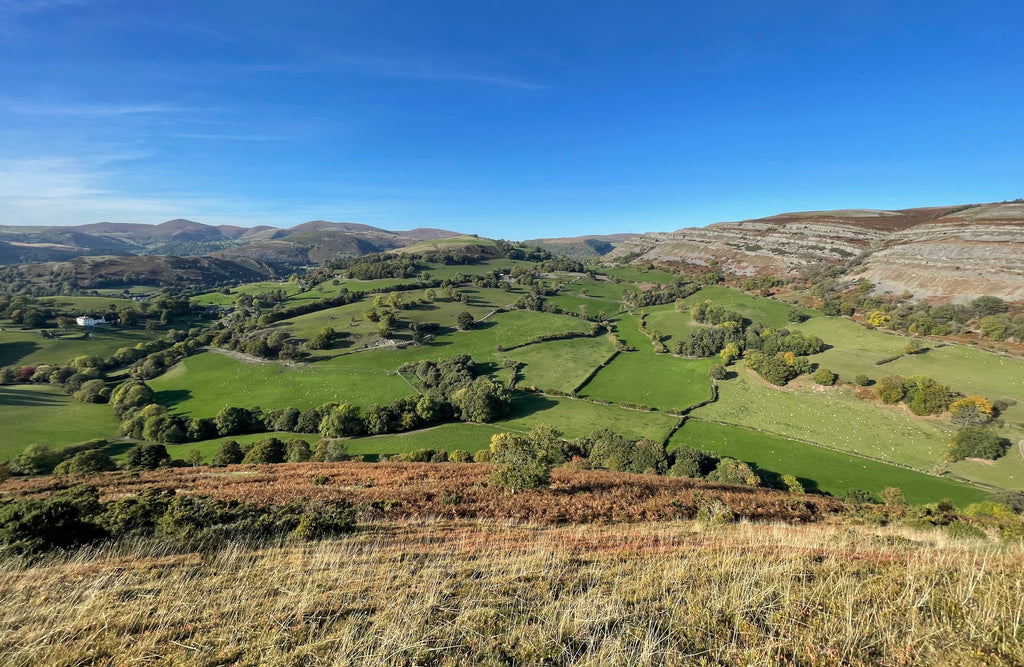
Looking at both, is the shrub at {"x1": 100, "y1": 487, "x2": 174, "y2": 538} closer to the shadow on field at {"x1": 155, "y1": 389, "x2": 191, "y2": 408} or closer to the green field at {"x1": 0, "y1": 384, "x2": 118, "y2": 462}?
the green field at {"x1": 0, "y1": 384, "x2": 118, "y2": 462}

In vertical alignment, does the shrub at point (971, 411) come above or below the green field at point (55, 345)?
above

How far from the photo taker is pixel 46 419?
62188mm

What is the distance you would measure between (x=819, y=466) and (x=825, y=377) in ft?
87.9

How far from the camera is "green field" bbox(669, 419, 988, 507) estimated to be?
4147cm

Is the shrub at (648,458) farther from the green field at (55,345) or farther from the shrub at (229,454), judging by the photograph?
the green field at (55,345)

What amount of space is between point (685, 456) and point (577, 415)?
21.4 meters

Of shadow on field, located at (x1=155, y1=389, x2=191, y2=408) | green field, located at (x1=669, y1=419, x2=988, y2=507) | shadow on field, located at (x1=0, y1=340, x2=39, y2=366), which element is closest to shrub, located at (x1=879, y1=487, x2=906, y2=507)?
green field, located at (x1=669, y1=419, x2=988, y2=507)

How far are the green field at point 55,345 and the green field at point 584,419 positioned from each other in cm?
11101

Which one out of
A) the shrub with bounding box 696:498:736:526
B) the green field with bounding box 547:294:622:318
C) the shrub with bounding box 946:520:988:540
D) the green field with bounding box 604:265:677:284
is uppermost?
the green field with bounding box 604:265:677:284

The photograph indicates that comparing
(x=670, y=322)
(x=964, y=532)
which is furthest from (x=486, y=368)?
(x=964, y=532)

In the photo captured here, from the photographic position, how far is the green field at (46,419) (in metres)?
54.7

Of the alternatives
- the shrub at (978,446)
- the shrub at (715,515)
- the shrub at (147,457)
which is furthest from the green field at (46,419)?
the shrub at (978,446)

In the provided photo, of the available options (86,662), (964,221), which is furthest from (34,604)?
(964,221)

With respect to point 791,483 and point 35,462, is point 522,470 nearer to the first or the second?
point 791,483
